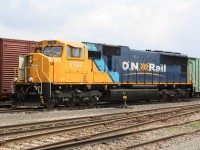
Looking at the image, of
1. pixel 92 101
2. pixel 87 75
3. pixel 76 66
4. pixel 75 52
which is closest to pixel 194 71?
pixel 92 101

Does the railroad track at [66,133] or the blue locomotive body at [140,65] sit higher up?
the blue locomotive body at [140,65]

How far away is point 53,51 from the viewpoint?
18.0 meters

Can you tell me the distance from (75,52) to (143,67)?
6.25 metres

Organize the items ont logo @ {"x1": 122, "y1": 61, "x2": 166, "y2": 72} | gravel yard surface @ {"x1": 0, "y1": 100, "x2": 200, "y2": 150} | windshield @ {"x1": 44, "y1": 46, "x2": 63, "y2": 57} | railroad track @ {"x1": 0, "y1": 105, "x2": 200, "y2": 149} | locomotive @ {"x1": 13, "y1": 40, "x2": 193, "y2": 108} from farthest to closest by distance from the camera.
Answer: ont logo @ {"x1": 122, "y1": 61, "x2": 166, "y2": 72} → windshield @ {"x1": 44, "y1": 46, "x2": 63, "y2": 57} → locomotive @ {"x1": 13, "y1": 40, "x2": 193, "y2": 108} → gravel yard surface @ {"x1": 0, "y1": 100, "x2": 200, "y2": 150} → railroad track @ {"x1": 0, "y1": 105, "x2": 200, "y2": 149}

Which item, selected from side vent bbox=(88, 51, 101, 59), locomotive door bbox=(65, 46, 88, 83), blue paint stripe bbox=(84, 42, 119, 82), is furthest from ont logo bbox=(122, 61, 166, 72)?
locomotive door bbox=(65, 46, 88, 83)

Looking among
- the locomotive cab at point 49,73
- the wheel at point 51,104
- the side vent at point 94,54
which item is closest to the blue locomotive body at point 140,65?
the side vent at point 94,54

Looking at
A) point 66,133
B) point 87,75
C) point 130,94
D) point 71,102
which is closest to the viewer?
point 66,133

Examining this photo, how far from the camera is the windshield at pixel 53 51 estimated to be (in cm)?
1780

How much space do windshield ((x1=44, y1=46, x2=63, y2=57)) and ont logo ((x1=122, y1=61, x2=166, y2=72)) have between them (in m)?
5.09

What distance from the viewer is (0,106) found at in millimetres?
19422

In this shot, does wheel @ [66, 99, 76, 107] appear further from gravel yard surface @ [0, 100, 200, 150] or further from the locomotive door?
gravel yard surface @ [0, 100, 200, 150]

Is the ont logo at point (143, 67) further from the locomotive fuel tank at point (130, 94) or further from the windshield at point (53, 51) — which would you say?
the windshield at point (53, 51)

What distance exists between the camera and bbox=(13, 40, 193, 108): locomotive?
17344 mm

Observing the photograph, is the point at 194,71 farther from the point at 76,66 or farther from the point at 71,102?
the point at 71,102
